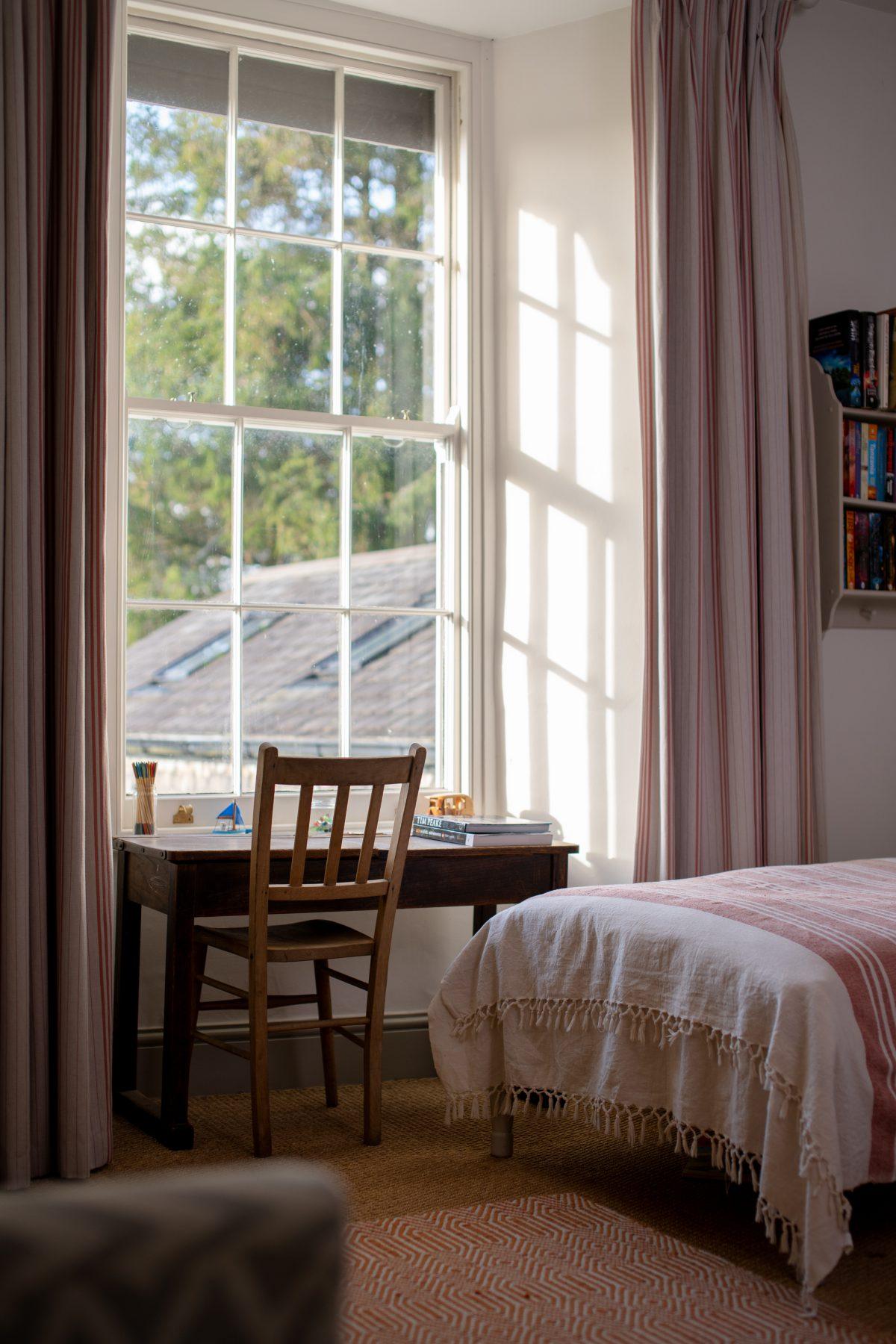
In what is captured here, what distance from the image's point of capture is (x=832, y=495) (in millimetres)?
3439

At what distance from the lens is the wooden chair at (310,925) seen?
8.49ft

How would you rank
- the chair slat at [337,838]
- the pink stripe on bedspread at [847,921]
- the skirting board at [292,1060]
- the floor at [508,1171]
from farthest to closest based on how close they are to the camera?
1. the skirting board at [292,1060]
2. the chair slat at [337,838]
3. the floor at [508,1171]
4. the pink stripe on bedspread at [847,921]

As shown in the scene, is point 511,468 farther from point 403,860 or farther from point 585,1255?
point 585,1255

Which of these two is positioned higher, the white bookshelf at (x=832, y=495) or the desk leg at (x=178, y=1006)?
the white bookshelf at (x=832, y=495)

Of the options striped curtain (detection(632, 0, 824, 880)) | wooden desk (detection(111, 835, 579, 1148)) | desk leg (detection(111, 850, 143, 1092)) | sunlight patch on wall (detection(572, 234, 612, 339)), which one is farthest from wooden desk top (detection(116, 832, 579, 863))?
sunlight patch on wall (detection(572, 234, 612, 339))

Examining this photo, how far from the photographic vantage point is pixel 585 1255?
2111 millimetres

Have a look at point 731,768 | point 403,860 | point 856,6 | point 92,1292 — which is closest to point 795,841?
point 731,768

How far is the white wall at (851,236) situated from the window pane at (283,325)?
4.67 ft

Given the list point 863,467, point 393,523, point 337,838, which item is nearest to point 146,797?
point 337,838

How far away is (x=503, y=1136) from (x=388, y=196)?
252cm

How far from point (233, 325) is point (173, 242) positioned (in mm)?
257

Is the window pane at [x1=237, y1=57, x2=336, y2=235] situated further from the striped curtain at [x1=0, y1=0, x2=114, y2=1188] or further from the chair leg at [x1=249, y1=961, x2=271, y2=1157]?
the chair leg at [x1=249, y1=961, x2=271, y2=1157]

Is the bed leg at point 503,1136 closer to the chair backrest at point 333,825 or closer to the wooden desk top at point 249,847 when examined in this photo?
the chair backrest at point 333,825

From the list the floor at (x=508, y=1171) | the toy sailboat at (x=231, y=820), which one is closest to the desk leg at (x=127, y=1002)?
the floor at (x=508, y=1171)
